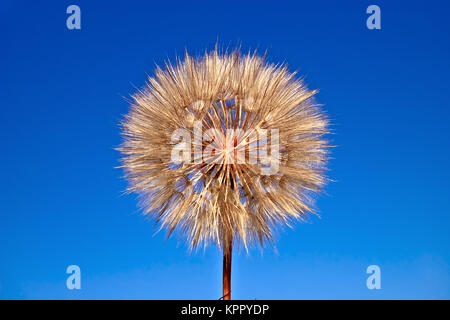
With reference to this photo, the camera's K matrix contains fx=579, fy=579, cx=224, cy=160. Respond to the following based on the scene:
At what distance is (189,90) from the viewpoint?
37.4 ft

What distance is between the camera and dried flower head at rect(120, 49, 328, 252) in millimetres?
11195

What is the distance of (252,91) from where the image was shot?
11469mm

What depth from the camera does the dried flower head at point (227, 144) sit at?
11195 millimetres

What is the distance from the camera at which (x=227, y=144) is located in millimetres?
11375
